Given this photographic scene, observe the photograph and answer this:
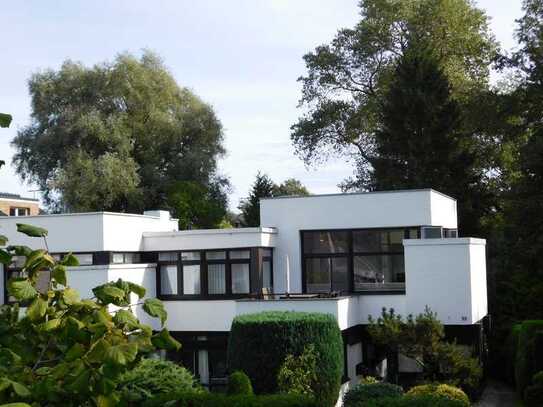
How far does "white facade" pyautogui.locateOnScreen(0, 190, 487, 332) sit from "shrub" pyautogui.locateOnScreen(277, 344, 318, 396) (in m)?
3.40

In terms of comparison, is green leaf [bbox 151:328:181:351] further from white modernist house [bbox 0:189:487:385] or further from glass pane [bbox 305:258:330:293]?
glass pane [bbox 305:258:330:293]

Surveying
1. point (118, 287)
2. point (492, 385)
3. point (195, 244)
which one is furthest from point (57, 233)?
point (118, 287)

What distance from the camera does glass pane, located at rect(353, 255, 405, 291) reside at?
2406cm

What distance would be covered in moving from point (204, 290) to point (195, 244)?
1431 millimetres

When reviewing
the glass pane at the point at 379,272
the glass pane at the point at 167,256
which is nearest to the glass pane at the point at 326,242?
the glass pane at the point at 379,272

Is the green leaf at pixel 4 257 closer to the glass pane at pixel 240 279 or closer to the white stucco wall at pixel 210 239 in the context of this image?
the white stucco wall at pixel 210 239

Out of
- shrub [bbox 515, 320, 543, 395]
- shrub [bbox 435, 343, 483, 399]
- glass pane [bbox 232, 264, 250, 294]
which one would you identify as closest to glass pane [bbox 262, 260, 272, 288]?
glass pane [bbox 232, 264, 250, 294]

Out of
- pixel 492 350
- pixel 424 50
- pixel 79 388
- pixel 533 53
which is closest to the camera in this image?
pixel 79 388

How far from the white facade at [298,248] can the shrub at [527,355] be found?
1.44 meters

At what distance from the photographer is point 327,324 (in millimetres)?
19500

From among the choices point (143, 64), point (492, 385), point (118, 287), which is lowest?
point (492, 385)

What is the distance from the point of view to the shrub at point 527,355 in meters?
21.7

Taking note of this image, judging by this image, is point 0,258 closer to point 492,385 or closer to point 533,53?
point 492,385

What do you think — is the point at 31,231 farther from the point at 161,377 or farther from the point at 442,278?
the point at 442,278
